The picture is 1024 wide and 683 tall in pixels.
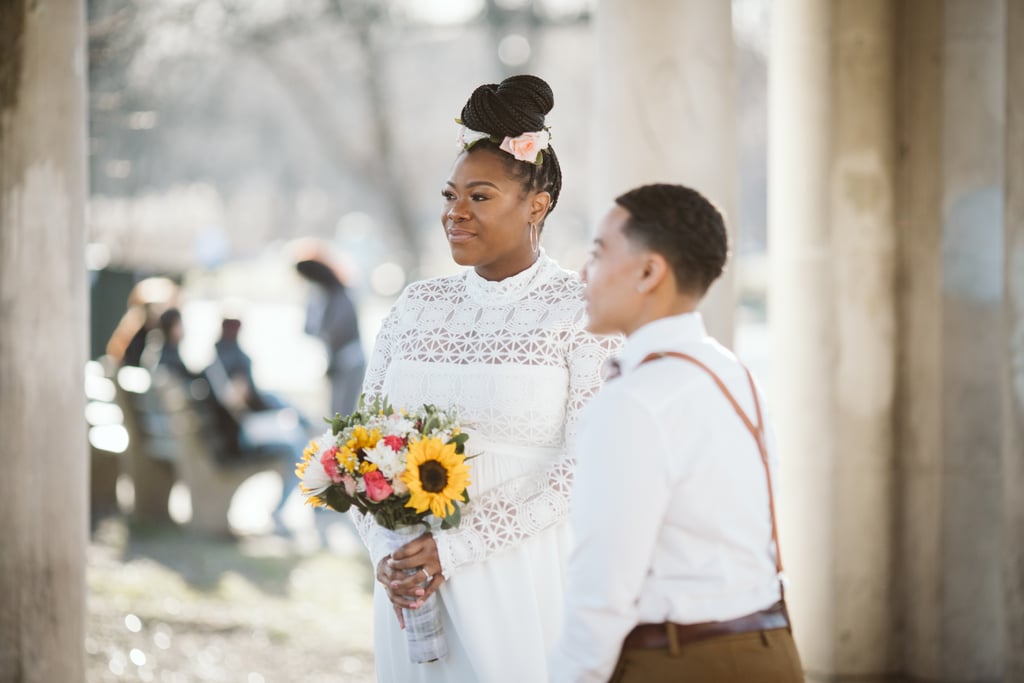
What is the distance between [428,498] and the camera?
3.56m

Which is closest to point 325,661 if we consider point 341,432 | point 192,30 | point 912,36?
point 341,432

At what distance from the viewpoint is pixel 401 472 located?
11.6 ft

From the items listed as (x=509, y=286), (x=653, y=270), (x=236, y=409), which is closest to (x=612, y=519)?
(x=653, y=270)

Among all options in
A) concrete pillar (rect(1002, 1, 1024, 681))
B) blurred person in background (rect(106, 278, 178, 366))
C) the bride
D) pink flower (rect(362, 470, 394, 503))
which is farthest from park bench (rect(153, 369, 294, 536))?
pink flower (rect(362, 470, 394, 503))

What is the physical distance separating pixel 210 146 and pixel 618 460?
20477 mm

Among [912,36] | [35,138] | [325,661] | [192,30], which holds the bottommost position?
[325,661]

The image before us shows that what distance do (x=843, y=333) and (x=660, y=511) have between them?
5.16 m

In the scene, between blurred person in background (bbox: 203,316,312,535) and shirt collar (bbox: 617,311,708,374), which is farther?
blurred person in background (bbox: 203,316,312,535)

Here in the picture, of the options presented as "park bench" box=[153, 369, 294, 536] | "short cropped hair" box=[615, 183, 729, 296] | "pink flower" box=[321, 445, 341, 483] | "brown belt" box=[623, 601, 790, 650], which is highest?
"short cropped hair" box=[615, 183, 729, 296]

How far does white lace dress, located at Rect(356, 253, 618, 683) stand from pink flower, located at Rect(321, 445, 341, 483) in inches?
14.7

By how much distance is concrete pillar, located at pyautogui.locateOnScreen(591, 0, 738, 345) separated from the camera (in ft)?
19.3

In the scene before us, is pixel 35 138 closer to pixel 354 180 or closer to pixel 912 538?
pixel 912 538

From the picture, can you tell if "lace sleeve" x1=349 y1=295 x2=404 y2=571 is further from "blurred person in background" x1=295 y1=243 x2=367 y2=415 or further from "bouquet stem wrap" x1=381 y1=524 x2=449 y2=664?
"blurred person in background" x1=295 y1=243 x2=367 y2=415

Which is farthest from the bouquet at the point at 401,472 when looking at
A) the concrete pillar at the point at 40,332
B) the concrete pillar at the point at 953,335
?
the concrete pillar at the point at 953,335
